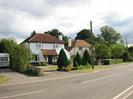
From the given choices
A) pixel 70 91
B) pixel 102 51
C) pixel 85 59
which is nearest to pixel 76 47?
pixel 102 51

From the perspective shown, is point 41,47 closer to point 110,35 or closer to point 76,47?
point 76,47

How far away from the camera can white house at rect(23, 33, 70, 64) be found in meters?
73.7

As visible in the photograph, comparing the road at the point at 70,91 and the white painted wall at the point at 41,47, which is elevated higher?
the white painted wall at the point at 41,47

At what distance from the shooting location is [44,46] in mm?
75812

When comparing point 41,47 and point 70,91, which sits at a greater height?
point 41,47

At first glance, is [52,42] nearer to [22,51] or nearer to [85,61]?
[85,61]

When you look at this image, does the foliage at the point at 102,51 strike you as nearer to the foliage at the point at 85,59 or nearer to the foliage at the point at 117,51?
the foliage at the point at 117,51

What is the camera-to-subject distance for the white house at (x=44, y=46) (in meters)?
73.7

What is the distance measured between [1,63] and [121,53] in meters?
55.8

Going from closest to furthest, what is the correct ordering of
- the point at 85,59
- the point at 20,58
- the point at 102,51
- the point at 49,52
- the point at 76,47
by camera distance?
the point at 20,58 → the point at 85,59 → the point at 49,52 → the point at 102,51 → the point at 76,47

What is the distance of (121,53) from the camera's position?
101188 millimetres

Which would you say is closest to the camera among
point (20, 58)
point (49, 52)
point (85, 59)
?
point (20, 58)

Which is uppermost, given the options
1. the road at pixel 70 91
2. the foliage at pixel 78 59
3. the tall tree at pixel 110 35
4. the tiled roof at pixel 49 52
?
the tall tree at pixel 110 35

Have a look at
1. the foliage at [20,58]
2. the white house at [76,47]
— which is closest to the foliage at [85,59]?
the foliage at [20,58]
